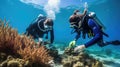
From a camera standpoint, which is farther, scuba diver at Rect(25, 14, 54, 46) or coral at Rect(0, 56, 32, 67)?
scuba diver at Rect(25, 14, 54, 46)

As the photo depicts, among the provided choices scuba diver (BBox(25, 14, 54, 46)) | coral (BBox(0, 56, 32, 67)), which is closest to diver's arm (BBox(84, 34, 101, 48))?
coral (BBox(0, 56, 32, 67))

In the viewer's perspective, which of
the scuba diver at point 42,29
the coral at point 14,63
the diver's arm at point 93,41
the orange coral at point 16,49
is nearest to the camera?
the coral at point 14,63

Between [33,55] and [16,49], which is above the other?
[16,49]

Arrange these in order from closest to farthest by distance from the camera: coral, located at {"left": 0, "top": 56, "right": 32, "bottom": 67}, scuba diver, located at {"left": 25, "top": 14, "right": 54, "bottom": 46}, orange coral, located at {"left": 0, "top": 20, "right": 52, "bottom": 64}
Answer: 1. coral, located at {"left": 0, "top": 56, "right": 32, "bottom": 67}
2. orange coral, located at {"left": 0, "top": 20, "right": 52, "bottom": 64}
3. scuba diver, located at {"left": 25, "top": 14, "right": 54, "bottom": 46}

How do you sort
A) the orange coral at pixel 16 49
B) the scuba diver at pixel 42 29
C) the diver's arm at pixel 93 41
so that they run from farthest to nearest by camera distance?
the scuba diver at pixel 42 29 < the orange coral at pixel 16 49 < the diver's arm at pixel 93 41

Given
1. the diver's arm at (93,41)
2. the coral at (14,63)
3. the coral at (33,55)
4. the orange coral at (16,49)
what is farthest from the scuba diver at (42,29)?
the coral at (14,63)

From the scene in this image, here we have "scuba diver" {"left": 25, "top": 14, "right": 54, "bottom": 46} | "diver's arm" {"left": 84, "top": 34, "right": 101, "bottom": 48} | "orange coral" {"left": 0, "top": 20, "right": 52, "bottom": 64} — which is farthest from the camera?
"scuba diver" {"left": 25, "top": 14, "right": 54, "bottom": 46}

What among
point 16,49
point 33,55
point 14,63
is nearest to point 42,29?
point 16,49

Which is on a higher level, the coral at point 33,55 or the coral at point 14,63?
the coral at point 33,55

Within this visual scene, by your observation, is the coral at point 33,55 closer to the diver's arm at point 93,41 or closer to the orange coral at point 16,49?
the orange coral at point 16,49

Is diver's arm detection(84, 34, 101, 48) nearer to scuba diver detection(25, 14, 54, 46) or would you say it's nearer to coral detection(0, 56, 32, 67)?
coral detection(0, 56, 32, 67)

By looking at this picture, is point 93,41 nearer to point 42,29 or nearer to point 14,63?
point 14,63

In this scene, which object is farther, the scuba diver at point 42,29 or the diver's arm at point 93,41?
the scuba diver at point 42,29

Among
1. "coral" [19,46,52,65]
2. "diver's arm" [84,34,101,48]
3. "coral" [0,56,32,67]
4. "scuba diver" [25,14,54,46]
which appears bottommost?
"coral" [0,56,32,67]
